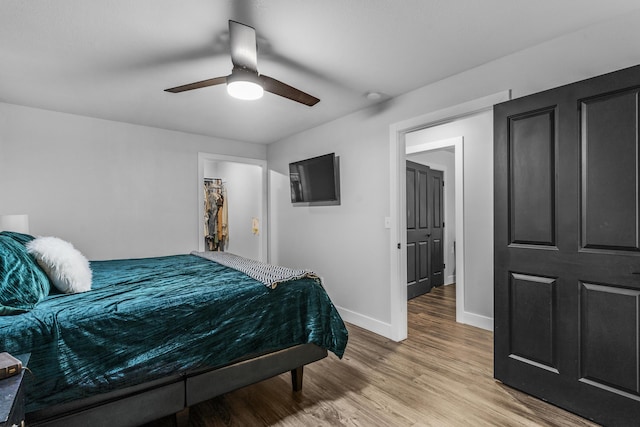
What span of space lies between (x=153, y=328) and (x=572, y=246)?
2.47m

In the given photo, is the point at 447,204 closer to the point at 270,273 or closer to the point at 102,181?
the point at 270,273

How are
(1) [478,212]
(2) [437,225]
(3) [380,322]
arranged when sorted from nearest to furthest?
1. (3) [380,322]
2. (1) [478,212]
3. (2) [437,225]

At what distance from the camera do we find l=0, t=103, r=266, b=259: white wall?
10.5ft

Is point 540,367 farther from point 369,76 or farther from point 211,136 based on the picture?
point 211,136

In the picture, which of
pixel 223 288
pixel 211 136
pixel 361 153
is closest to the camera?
pixel 223 288

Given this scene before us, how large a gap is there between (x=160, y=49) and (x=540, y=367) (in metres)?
3.33

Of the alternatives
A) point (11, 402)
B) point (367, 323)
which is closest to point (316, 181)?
point (367, 323)

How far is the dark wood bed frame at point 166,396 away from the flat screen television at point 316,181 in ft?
6.62

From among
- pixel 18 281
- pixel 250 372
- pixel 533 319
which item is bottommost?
pixel 250 372

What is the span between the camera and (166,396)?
166 centimetres

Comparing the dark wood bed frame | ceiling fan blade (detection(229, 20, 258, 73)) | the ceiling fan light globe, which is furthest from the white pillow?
ceiling fan blade (detection(229, 20, 258, 73))

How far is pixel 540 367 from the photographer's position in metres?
2.04

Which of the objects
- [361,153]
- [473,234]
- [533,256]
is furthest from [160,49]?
[473,234]

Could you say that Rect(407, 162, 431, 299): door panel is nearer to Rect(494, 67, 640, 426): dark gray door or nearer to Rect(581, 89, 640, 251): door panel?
Rect(494, 67, 640, 426): dark gray door
